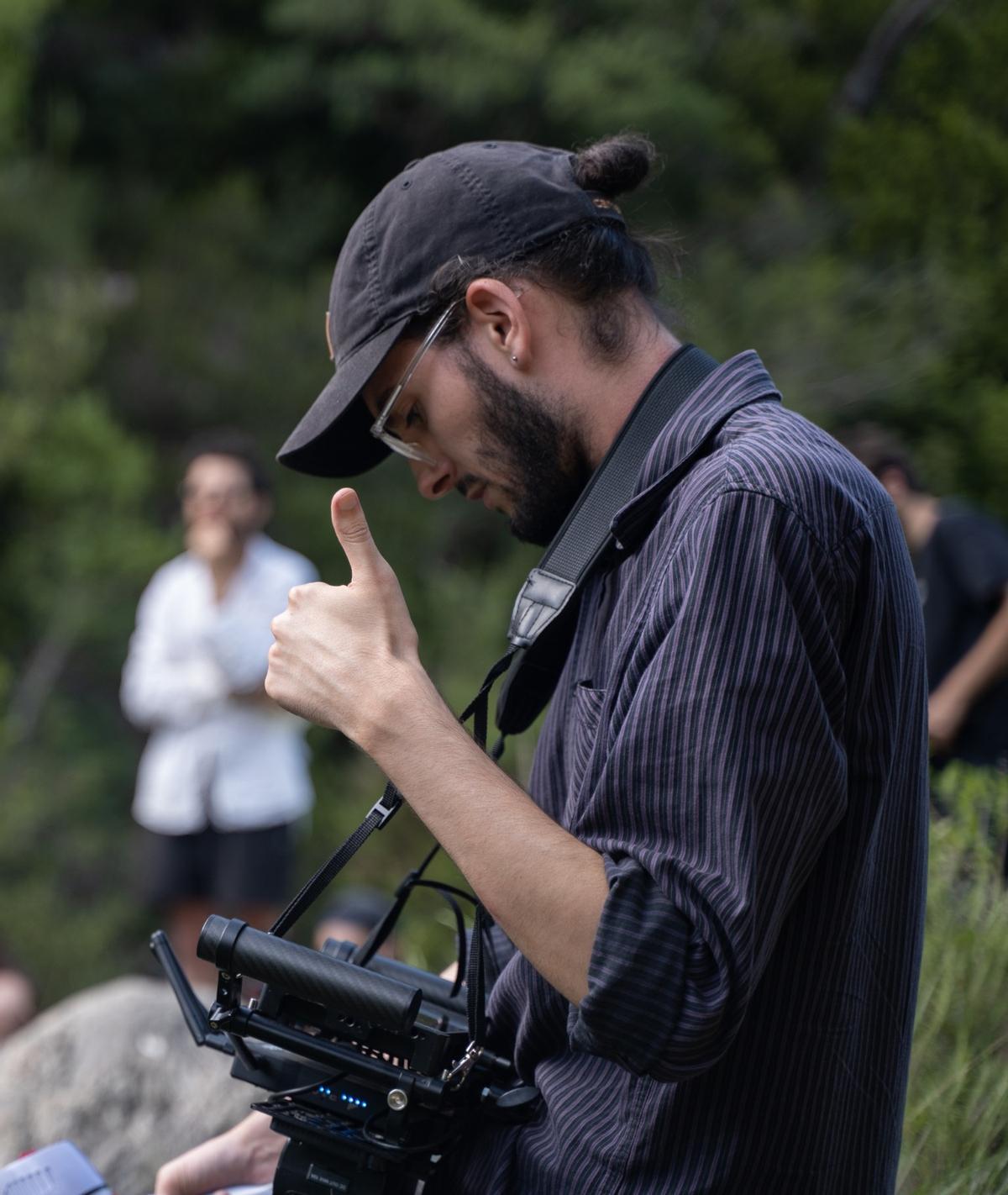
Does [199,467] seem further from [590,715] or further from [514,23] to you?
[514,23]

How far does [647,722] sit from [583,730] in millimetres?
216

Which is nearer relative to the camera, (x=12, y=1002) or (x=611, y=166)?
(x=611, y=166)

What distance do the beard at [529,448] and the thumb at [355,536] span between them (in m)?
0.22

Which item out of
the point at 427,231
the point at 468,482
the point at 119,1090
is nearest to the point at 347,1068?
the point at 468,482

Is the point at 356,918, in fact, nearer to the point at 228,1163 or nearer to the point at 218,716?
the point at 218,716

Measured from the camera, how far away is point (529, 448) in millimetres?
1662

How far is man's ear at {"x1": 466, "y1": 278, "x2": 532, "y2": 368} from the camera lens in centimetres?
160

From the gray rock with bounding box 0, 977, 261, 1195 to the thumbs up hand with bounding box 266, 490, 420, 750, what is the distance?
220cm

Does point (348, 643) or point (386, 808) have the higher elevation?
point (348, 643)

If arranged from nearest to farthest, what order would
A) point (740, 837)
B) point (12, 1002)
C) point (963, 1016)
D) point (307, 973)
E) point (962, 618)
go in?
point (740, 837) < point (307, 973) < point (963, 1016) < point (962, 618) < point (12, 1002)

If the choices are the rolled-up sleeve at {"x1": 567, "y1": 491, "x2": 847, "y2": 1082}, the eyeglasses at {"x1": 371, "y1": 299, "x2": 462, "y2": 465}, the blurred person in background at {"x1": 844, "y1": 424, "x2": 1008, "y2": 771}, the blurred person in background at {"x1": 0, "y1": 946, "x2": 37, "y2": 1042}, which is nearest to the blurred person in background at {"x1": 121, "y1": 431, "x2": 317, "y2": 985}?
the blurred person in background at {"x1": 0, "y1": 946, "x2": 37, "y2": 1042}

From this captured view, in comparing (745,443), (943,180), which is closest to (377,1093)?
(745,443)

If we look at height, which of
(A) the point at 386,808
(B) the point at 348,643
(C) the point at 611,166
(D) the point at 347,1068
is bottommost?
(D) the point at 347,1068

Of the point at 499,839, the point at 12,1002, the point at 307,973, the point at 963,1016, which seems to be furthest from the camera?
the point at 12,1002
